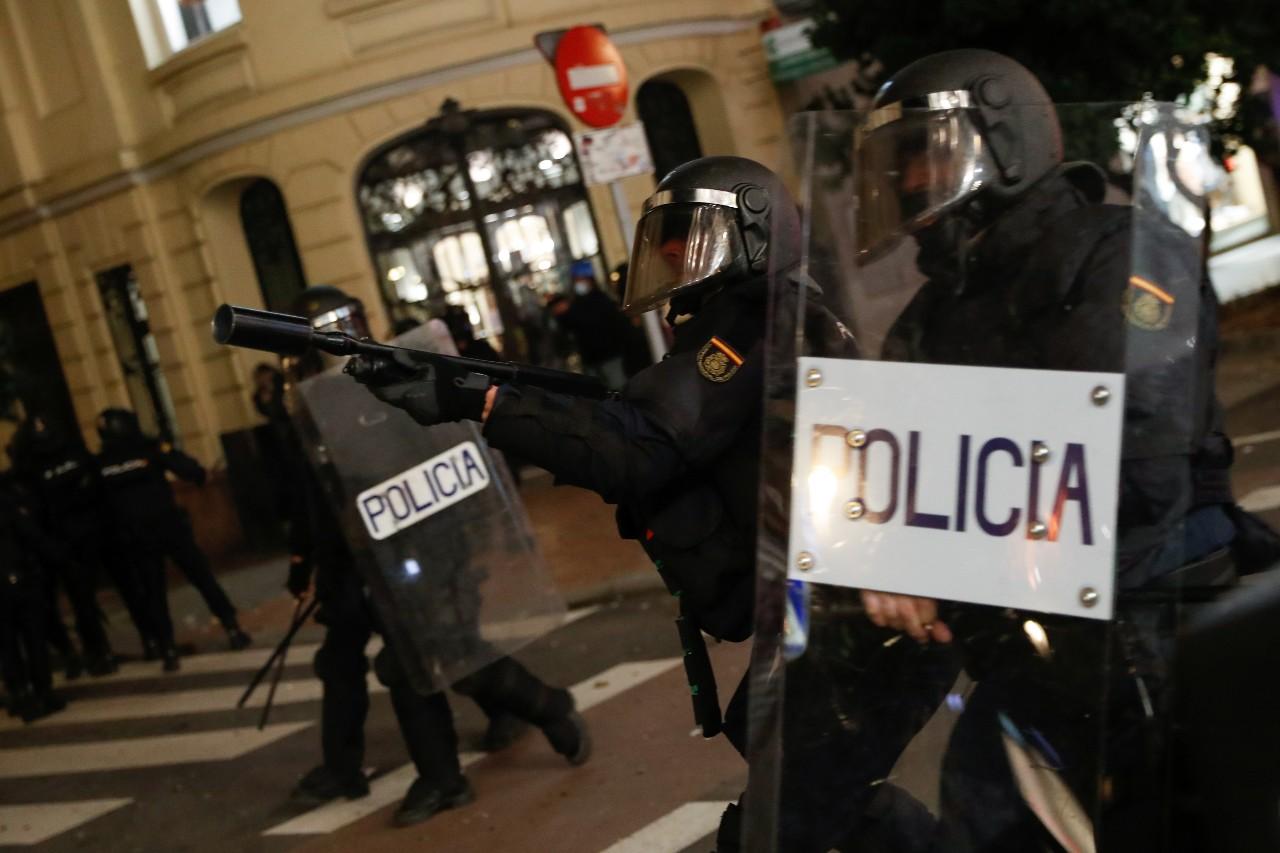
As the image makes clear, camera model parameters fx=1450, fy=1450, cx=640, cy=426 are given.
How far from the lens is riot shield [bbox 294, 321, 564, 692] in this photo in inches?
185

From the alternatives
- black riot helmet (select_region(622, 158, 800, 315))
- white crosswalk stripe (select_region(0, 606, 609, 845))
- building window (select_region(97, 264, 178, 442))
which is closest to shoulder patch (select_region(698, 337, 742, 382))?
black riot helmet (select_region(622, 158, 800, 315))

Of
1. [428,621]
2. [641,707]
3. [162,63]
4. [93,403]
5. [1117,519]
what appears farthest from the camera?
[93,403]

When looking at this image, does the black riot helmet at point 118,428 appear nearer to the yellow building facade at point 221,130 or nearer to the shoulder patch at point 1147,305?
the yellow building facade at point 221,130

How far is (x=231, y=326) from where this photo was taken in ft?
9.08

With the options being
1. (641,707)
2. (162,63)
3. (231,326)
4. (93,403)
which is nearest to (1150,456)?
(231,326)

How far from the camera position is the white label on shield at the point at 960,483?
1901mm

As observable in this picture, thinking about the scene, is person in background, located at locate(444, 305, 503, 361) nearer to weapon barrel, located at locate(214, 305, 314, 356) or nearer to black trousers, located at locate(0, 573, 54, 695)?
black trousers, located at locate(0, 573, 54, 695)

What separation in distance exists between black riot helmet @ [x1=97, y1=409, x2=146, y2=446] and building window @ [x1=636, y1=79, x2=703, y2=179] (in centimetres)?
737

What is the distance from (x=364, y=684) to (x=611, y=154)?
13.9ft

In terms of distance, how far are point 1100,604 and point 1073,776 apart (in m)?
0.27

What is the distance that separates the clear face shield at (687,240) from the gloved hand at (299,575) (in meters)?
3.04

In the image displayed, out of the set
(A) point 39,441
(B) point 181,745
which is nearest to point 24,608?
(A) point 39,441

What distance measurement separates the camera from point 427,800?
506cm

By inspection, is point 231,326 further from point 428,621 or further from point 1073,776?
point 428,621
